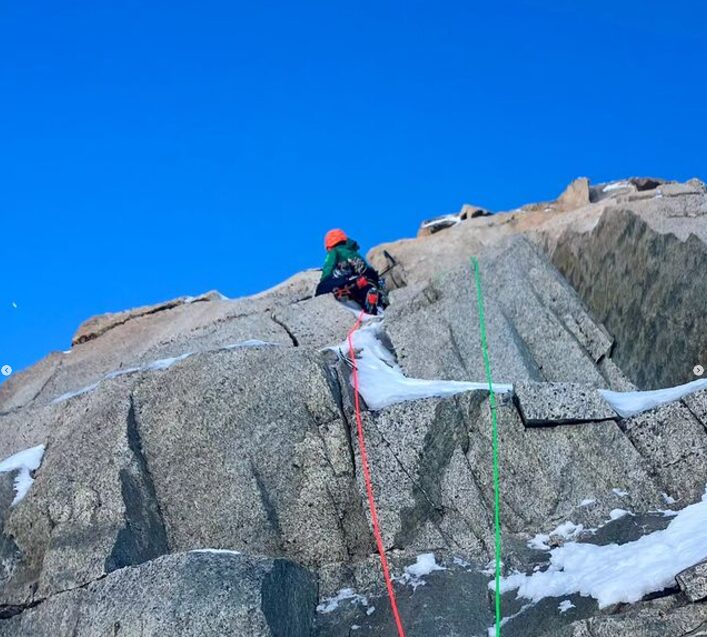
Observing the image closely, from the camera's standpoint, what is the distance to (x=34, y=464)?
1527cm

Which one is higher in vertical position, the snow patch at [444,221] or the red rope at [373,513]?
the snow patch at [444,221]

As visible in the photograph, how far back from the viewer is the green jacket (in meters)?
21.6

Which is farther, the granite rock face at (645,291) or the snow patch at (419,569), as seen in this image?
the granite rock face at (645,291)

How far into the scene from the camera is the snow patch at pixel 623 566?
10.5 m

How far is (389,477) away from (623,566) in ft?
11.9

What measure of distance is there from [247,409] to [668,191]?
11.9 metres

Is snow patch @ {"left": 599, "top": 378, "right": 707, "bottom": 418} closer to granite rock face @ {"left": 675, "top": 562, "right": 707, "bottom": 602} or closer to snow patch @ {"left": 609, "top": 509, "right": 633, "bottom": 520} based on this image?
snow patch @ {"left": 609, "top": 509, "right": 633, "bottom": 520}

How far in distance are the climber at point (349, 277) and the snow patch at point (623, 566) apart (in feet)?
29.2

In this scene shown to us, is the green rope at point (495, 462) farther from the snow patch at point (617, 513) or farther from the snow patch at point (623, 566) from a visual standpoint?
the snow patch at point (617, 513)

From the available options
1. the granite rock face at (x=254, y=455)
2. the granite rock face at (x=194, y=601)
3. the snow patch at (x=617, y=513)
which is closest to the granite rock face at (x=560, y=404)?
the snow patch at (x=617, y=513)

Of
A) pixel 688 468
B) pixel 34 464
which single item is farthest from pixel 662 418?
pixel 34 464

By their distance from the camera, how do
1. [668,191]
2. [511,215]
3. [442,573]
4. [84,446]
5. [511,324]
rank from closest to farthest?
[442,573]
[84,446]
[511,324]
[668,191]
[511,215]

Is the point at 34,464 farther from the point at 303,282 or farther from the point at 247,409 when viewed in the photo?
the point at 303,282

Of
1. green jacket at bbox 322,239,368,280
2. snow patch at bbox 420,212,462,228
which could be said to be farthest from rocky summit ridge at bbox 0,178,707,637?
snow patch at bbox 420,212,462,228
